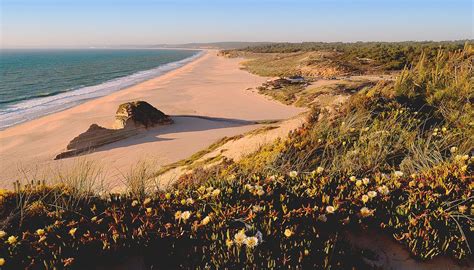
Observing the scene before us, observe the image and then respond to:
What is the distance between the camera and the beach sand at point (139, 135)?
992cm

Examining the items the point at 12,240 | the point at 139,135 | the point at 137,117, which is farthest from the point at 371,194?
the point at 137,117

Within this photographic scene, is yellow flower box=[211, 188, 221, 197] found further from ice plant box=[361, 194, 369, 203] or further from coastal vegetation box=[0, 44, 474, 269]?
ice plant box=[361, 194, 369, 203]

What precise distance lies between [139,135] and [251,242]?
37.4 ft

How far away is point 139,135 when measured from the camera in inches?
512

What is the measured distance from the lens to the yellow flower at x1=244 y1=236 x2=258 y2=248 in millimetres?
2240

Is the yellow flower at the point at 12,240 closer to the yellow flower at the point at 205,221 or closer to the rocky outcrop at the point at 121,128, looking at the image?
the yellow flower at the point at 205,221

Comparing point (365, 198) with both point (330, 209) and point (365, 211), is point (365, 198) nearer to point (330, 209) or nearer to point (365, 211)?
point (365, 211)

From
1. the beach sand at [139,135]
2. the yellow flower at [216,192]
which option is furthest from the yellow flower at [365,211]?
the beach sand at [139,135]

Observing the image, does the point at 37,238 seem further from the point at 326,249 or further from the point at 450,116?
the point at 450,116

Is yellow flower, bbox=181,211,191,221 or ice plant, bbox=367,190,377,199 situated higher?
ice plant, bbox=367,190,377,199

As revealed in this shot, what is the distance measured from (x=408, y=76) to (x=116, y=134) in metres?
9.89

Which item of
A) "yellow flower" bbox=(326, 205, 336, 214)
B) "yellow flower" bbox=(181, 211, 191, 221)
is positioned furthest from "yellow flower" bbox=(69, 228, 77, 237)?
"yellow flower" bbox=(326, 205, 336, 214)

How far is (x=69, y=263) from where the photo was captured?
217 cm

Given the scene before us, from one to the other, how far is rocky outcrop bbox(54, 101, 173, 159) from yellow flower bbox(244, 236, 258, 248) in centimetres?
1030
